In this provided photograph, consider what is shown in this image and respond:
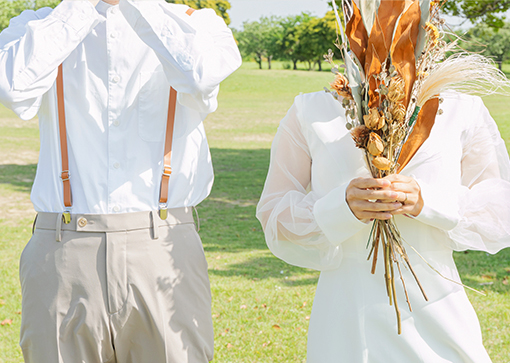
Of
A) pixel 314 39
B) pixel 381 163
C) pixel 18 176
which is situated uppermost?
pixel 314 39

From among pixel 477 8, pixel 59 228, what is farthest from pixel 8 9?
pixel 59 228

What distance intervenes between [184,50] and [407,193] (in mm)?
1069

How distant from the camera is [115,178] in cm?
233

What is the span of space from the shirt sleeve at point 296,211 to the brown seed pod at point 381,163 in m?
0.30

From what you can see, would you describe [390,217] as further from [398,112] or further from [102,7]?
[102,7]

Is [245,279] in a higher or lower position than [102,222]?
lower

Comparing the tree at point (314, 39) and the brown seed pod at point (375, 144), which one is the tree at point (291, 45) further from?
the brown seed pod at point (375, 144)

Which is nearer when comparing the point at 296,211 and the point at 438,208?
the point at 438,208

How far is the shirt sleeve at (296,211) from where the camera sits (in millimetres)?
2145

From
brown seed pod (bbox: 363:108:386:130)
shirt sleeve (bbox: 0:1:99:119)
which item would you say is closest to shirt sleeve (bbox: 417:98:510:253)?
brown seed pod (bbox: 363:108:386:130)

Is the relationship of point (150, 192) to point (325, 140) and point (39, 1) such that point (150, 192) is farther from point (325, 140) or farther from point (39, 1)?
point (39, 1)

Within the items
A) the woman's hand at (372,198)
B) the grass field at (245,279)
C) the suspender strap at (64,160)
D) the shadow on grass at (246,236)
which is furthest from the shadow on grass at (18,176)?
the woman's hand at (372,198)

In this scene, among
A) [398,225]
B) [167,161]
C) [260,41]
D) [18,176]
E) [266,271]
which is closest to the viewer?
[398,225]

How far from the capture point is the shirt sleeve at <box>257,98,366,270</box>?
2.14 meters
